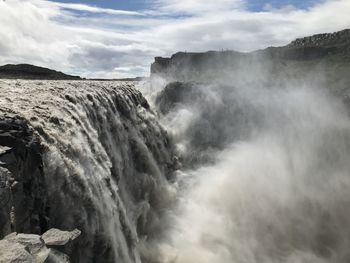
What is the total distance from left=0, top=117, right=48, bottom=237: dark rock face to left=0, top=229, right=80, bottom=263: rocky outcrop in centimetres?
128

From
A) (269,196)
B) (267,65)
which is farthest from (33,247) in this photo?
(267,65)

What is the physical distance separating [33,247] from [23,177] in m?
4.17

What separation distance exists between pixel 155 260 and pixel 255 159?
68.5 feet

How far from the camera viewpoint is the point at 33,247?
9141mm

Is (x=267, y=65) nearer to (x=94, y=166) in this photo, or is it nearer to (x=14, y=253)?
(x=94, y=166)

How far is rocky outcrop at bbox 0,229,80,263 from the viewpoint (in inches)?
323

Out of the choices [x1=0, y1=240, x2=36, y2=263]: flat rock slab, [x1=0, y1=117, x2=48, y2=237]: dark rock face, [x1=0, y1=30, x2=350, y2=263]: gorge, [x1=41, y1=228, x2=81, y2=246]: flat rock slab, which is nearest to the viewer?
[x1=0, y1=240, x2=36, y2=263]: flat rock slab

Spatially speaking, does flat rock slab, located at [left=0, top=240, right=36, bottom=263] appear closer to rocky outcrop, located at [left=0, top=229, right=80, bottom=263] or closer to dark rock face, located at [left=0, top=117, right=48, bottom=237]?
rocky outcrop, located at [left=0, top=229, right=80, bottom=263]

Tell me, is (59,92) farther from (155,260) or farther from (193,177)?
(193,177)

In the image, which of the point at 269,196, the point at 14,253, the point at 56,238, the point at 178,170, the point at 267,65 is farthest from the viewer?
the point at 267,65

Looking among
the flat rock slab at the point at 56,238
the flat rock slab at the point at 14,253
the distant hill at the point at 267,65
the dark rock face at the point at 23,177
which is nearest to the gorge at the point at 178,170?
the dark rock face at the point at 23,177

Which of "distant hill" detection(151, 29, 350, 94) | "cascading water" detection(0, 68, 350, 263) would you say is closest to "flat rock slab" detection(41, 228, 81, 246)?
"cascading water" detection(0, 68, 350, 263)

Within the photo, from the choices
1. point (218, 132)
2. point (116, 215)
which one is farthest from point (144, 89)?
point (116, 215)

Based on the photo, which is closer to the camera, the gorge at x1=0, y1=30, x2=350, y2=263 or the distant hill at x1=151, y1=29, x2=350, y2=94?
the gorge at x1=0, y1=30, x2=350, y2=263
